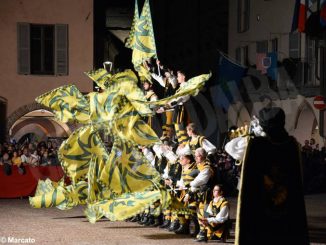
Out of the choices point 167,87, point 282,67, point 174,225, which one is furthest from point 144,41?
point 282,67

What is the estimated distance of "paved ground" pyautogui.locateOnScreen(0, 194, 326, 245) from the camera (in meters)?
12.3

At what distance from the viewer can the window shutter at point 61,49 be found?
89.4 ft

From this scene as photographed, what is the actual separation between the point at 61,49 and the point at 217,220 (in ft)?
52.7

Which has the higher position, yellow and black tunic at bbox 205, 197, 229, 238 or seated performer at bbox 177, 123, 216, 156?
seated performer at bbox 177, 123, 216, 156

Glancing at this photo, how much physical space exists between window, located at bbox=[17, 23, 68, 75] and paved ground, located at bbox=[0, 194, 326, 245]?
10.8 metres

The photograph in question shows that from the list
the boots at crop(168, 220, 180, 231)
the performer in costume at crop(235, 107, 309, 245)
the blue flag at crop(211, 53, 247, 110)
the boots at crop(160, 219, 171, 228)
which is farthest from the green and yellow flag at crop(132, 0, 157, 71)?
the blue flag at crop(211, 53, 247, 110)

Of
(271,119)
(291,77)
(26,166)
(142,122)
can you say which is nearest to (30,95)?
(26,166)

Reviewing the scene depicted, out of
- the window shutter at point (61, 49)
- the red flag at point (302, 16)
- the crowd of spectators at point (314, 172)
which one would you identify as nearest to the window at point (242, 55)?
the red flag at point (302, 16)

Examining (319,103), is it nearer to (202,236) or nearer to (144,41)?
(144,41)

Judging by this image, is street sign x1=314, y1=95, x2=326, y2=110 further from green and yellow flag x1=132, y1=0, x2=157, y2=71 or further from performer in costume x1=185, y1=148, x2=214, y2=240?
performer in costume x1=185, y1=148, x2=214, y2=240

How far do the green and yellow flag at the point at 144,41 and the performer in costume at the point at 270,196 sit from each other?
18.9 feet

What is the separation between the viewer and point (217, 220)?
12.2 metres

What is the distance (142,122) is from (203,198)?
5.02ft

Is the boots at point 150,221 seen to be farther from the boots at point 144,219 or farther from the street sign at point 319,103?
the street sign at point 319,103
